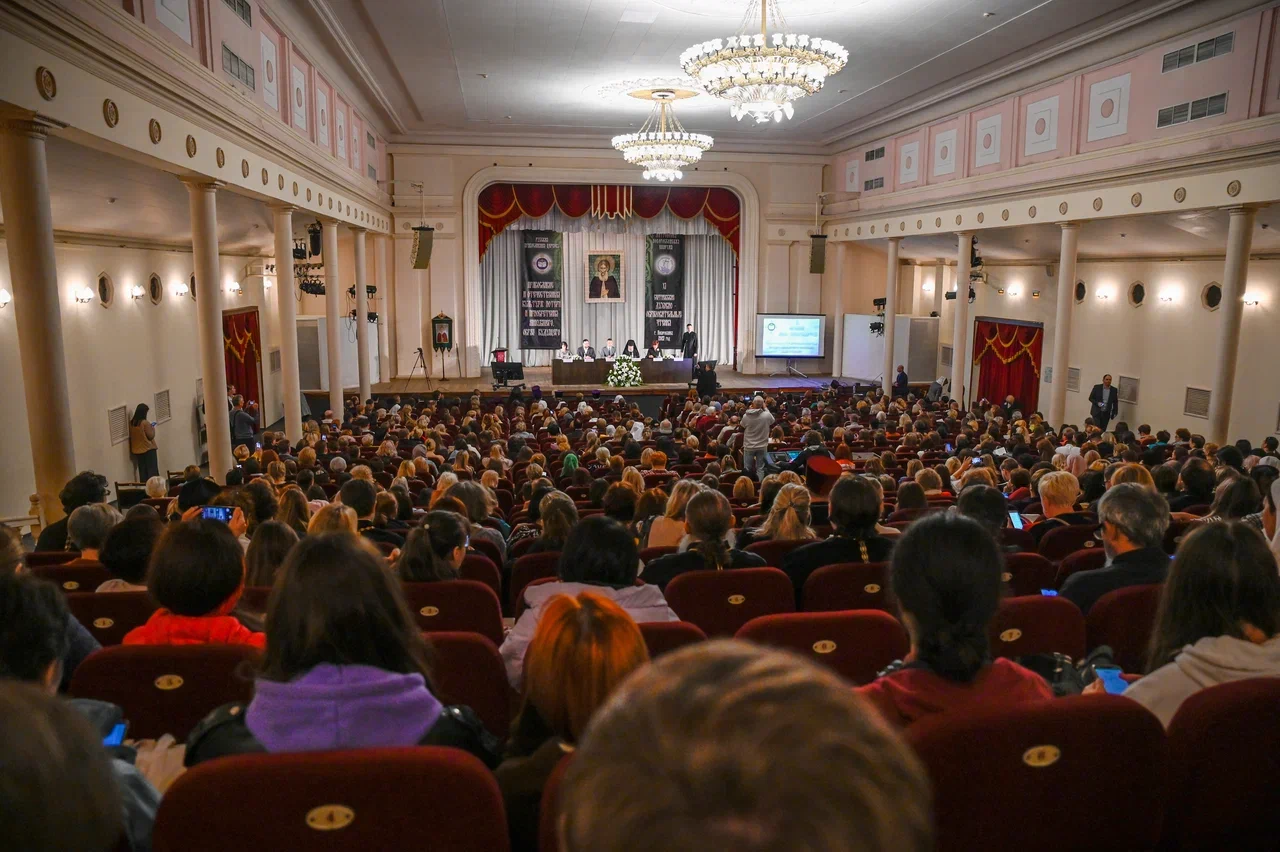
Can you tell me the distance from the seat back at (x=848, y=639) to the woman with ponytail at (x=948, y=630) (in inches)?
25.5

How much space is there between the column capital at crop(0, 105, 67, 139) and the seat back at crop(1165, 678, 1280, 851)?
658 cm

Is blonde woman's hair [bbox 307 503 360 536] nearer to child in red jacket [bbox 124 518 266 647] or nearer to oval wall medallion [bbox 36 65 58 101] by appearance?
child in red jacket [bbox 124 518 266 647]

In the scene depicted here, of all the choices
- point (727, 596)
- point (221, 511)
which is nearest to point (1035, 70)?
point (727, 596)

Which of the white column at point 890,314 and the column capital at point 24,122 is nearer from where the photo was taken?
the column capital at point 24,122

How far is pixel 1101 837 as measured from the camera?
182 centimetres

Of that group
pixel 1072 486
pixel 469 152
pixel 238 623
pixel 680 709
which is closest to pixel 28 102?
pixel 238 623

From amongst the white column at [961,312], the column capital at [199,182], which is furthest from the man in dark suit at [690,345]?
the column capital at [199,182]

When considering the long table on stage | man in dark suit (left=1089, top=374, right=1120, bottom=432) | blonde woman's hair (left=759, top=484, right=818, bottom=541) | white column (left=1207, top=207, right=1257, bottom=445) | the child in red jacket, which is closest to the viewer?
the child in red jacket

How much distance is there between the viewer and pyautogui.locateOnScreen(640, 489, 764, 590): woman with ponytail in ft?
13.5

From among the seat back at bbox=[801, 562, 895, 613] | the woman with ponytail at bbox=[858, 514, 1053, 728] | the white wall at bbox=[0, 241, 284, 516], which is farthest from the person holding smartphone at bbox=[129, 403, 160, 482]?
the woman with ponytail at bbox=[858, 514, 1053, 728]

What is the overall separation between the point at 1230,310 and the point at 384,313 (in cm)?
1736

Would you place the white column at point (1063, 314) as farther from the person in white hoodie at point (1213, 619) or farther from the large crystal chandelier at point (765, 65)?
the person in white hoodie at point (1213, 619)

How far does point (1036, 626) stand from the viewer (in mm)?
3090

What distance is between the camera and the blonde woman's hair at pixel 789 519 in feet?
16.5
